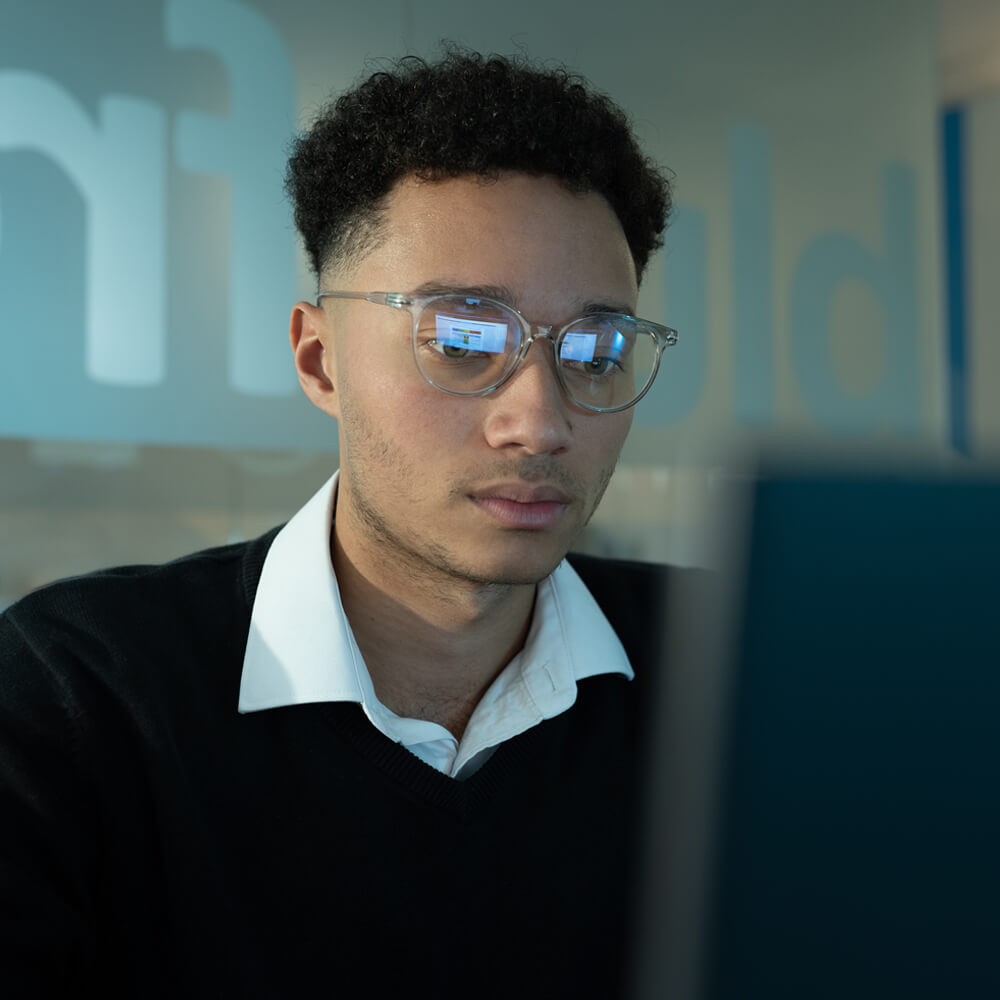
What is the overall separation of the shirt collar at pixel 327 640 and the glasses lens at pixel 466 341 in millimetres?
287

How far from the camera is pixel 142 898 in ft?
3.62

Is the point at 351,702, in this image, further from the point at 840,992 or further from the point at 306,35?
the point at 306,35

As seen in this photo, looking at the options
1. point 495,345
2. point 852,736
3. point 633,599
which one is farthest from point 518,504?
point 852,736

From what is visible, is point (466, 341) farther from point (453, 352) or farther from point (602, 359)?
point (602, 359)

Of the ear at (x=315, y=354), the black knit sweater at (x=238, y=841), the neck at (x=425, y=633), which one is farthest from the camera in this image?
the ear at (x=315, y=354)

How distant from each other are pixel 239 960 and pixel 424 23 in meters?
2.49

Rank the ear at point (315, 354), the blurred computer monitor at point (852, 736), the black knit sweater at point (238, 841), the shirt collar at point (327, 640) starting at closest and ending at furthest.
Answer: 1. the blurred computer monitor at point (852, 736)
2. the black knit sweater at point (238, 841)
3. the shirt collar at point (327, 640)
4. the ear at point (315, 354)

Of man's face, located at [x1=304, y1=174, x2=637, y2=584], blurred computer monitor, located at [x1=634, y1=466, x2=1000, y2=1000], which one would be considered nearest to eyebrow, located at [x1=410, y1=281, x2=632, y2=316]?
man's face, located at [x1=304, y1=174, x2=637, y2=584]

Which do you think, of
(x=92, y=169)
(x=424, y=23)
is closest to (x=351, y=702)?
(x=92, y=169)

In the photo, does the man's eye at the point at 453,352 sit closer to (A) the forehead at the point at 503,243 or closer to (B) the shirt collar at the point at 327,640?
(A) the forehead at the point at 503,243

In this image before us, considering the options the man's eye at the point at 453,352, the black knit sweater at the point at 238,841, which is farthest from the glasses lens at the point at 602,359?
the black knit sweater at the point at 238,841

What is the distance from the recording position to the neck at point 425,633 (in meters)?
1.35

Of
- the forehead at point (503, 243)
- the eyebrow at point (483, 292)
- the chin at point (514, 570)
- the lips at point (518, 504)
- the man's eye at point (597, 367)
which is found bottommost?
the chin at point (514, 570)

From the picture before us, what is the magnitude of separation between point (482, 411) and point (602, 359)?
0.58ft
